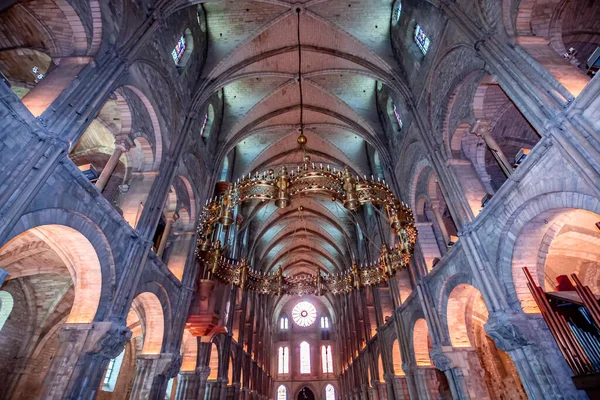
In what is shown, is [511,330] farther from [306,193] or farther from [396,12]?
[396,12]

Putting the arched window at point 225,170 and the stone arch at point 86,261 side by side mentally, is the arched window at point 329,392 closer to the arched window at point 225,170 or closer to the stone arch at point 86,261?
the arched window at point 225,170

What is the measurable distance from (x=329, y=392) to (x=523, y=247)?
36.3 m

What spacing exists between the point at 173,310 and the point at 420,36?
46.2 ft

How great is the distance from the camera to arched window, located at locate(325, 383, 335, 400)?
3606cm

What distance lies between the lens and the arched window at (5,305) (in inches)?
516

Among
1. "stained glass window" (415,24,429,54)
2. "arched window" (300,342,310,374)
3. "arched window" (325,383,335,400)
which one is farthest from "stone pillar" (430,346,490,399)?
"arched window" (300,342,310,374)

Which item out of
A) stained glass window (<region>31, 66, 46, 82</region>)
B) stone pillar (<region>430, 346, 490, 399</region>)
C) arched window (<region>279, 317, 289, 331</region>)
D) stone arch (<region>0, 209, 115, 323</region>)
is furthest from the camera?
arched window (<region>279, 317, 289, 331</region>)

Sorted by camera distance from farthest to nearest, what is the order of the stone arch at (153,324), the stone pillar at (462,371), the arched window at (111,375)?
the arched window at (111,375) < the stone arch at (153,324) < the stone pillar at (462,371)

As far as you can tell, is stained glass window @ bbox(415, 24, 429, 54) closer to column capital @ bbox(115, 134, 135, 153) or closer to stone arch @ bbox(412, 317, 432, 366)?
stone arch @ bbox(412, 317, 432, 366)

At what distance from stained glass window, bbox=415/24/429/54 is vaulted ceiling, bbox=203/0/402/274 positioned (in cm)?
141

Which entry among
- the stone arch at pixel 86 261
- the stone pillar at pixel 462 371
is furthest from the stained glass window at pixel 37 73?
the stone pillar at pixel 462 371

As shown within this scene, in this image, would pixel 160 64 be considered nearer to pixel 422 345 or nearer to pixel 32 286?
pixel 32 286

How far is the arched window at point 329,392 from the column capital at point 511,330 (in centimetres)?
3508

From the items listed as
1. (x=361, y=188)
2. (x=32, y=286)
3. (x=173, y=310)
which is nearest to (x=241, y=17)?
(x=361, y=188)
